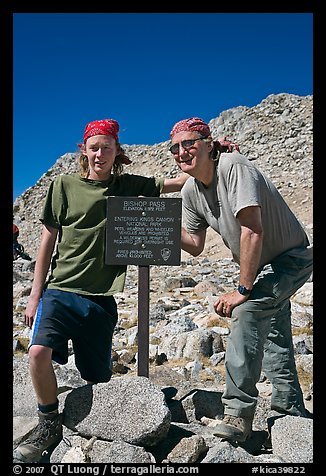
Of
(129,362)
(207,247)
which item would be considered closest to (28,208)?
(207,247)

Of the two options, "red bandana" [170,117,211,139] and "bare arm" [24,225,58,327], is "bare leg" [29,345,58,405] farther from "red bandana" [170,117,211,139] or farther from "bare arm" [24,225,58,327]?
"red bandana" [170,117,211,139]

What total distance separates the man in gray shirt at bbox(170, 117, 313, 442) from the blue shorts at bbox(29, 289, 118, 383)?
3.36 feet

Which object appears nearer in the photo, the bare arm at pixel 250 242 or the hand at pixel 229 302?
the bare arm at pixel 250 242

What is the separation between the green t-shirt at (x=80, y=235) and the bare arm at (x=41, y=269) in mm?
66

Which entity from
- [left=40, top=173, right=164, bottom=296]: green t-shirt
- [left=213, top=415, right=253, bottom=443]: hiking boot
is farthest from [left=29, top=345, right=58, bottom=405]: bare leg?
[left=213, top=415, right=253, bottom=443]: hiking boot

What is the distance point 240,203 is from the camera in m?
4.34

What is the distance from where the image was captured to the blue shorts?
454 centimetres

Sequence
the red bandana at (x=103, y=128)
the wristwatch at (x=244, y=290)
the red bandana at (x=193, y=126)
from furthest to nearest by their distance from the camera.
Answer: the red bandana at (x=103, y=128) → the red bandana at (x=193, y=126) → the wristwatch at (x=244, y=290)

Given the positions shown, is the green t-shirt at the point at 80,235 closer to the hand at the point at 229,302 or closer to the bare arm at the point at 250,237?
the hand at the point at 229,302

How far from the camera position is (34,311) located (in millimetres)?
4793

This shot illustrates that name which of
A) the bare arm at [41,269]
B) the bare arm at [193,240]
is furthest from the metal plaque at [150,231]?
the bare arm at [41,269]

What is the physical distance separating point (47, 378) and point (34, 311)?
0.65m

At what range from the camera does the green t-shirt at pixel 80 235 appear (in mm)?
4736

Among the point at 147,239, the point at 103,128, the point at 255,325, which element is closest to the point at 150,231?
the point at 147,239
